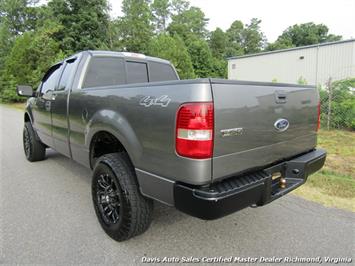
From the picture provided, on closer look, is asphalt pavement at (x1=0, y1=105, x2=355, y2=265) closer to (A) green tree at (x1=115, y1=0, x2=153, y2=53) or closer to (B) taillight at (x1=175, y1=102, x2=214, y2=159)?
(B) taillight at (x1=175, y1=102, x2=214, y2=159)

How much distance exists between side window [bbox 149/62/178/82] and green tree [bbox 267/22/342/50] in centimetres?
5813

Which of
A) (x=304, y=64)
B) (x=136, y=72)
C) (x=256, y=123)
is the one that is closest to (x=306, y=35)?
(x=304, y=64)

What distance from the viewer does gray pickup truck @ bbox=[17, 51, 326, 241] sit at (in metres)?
1.81

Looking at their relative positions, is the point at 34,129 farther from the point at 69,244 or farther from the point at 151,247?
the point at 151,247

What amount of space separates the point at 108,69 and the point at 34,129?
2.47 m

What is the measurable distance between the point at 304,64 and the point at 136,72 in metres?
21.3

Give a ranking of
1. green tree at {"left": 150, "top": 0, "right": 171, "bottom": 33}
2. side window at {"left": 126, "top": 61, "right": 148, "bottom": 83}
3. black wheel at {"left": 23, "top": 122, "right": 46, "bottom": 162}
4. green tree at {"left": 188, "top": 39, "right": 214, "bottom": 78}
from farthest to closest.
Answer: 1. green tree at {"left": 150, "top": 0, "right": 171, "bottom": 33}
2. green tree at {"left": 188, "top": 39, "right": 214, "bottom": 78}
3. black wheel at {"left": 23, "top": 122, "right": 46, "bottom": 162}
4. side window at {"left": 126, "top": 61, "right": 148, "bottom": 83}

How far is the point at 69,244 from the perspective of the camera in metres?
2.48

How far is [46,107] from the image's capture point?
419cm

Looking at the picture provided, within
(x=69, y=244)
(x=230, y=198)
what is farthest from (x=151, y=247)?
(x=230, y=198)

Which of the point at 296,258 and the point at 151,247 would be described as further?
the point at 151,247

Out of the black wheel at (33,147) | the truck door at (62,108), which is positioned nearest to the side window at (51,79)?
the truck door at (62,108)

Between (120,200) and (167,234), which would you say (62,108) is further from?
(167,234)

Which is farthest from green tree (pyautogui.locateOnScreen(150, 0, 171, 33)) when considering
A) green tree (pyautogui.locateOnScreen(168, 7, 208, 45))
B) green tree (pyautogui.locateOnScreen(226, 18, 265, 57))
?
green tree (pyautogui.locateOnScreen(226, 18, 265, 57))
